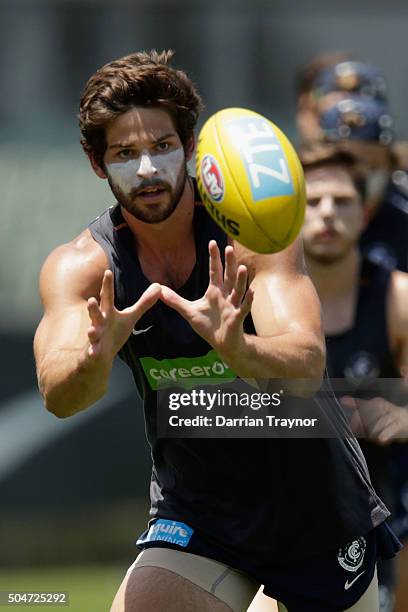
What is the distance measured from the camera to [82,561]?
8727mm

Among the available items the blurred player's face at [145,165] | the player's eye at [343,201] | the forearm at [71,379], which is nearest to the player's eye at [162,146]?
the blurred player's face at [145,165]

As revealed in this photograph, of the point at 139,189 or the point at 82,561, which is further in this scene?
the point at 82,561

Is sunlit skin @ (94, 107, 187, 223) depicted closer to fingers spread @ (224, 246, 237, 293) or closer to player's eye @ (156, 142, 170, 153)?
player's eye @ (156, 142, 170, 153)

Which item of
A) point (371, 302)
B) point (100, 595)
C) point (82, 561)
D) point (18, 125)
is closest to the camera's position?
point (371, 302)

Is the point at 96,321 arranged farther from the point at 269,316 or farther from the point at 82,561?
the point at 82,561

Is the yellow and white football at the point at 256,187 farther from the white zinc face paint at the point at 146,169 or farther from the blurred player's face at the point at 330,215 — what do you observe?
the blurred player's face at the point at 330,215

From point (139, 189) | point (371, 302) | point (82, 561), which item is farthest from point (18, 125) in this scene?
→ point (139, 189)

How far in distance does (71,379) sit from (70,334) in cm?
21

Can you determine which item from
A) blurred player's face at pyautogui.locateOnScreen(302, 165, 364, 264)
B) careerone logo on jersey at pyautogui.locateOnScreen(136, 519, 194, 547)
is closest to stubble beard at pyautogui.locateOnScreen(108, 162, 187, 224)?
careerone logo on jersey at pyautogui.locateOnScreen(136, 519, 194, 547)

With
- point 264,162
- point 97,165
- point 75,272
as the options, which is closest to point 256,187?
point 264,162

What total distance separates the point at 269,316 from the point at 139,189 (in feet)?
1.97

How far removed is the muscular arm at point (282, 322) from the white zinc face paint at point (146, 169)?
32 cm

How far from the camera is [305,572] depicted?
3.89m

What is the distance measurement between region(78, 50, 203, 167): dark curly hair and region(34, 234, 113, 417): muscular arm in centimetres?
36
